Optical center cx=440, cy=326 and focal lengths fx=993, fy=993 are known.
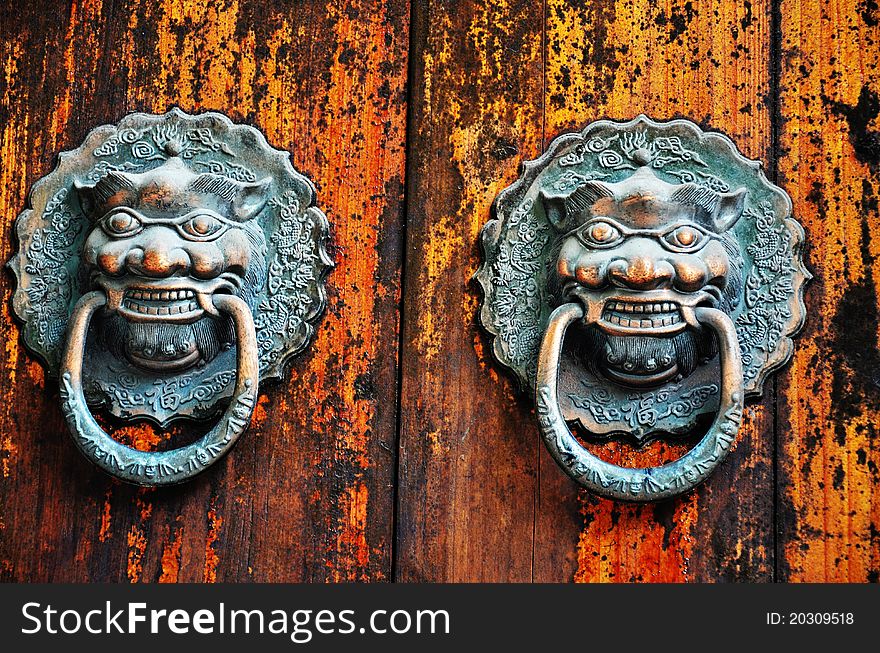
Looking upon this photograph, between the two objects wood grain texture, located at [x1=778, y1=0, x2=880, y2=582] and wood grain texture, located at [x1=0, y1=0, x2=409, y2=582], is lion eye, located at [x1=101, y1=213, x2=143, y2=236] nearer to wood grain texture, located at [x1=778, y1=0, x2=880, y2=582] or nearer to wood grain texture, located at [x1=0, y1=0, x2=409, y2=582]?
wood grain texture, located at [x1=0, y1=0, x2=409, y2=582]

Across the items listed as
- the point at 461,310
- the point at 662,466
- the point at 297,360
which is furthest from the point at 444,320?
the point at 662,466

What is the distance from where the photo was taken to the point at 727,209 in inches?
36.3

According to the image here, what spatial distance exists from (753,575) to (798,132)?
43cm

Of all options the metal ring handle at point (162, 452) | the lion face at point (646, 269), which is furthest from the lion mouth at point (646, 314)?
the metal ring handle at point (162, 452)

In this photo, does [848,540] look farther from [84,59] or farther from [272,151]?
[84,59]

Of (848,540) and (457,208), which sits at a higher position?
(457,208)

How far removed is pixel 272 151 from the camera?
981 mm

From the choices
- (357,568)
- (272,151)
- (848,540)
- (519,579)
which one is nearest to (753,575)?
(848,540)

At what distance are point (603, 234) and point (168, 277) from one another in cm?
39

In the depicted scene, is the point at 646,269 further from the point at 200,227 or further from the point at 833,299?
the point at 200,227

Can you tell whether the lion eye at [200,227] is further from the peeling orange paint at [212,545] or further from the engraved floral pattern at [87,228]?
the peeling orange paint at [212,545]

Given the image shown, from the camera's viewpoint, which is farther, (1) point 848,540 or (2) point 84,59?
(2) point 84,59

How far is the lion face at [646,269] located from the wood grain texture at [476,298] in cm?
9

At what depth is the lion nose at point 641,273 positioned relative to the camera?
2.84 ft
